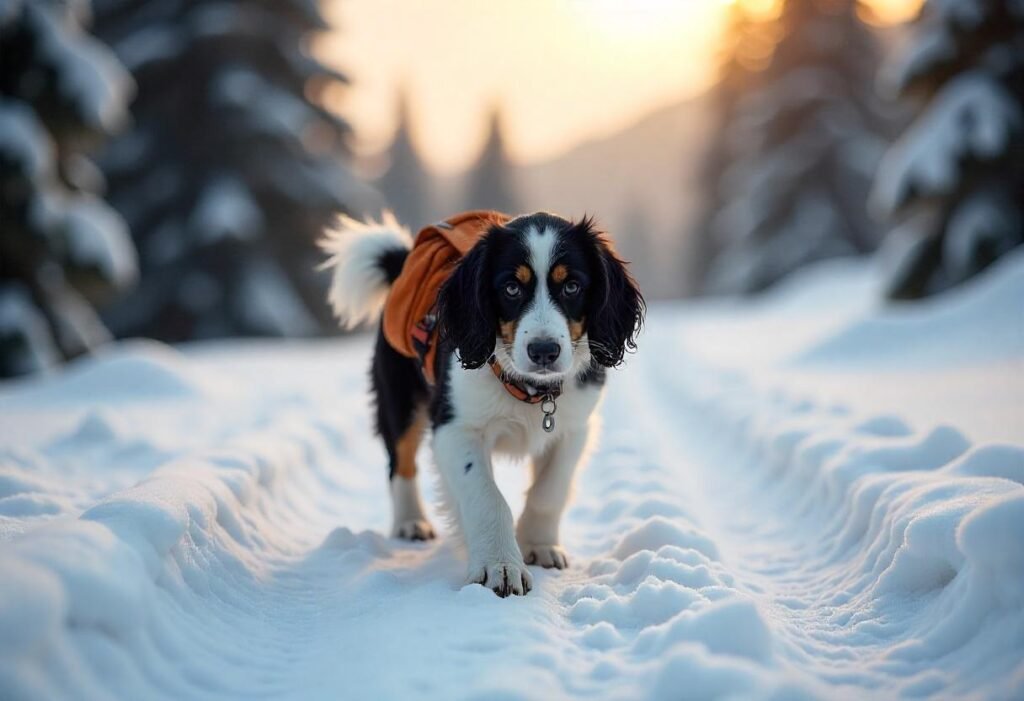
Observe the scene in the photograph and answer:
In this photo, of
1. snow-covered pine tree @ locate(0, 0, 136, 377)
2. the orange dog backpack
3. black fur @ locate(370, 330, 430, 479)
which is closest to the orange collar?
the orange dog backpack

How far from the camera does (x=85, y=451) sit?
555 cm

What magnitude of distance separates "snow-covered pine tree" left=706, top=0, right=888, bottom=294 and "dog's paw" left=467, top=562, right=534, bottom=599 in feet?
80.6

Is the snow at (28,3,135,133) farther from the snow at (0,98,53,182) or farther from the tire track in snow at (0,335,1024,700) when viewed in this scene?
the tire track in snow at (0,335,1024,700)

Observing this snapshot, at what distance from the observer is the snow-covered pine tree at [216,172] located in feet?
53.6

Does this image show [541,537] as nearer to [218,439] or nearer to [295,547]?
[295,547]

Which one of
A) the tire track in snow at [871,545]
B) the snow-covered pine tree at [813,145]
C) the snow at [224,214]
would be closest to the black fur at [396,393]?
the tire track in snow at [871,545]

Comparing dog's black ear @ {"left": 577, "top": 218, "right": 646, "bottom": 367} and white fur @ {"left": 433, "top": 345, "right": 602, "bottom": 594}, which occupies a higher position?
dog's black ear @ {"left": 577, "top": 218, "right": 646, "bottom": 367}

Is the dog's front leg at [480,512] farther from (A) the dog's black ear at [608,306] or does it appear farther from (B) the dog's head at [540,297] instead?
(A) the dog's black ear at [608,306]

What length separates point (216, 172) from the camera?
54.6 ft

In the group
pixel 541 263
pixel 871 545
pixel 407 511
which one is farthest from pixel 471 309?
pixel 871 545

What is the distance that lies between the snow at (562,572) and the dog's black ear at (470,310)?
102 centimetres

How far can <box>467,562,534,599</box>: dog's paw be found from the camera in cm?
326

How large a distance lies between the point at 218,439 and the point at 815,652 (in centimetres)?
A: 458

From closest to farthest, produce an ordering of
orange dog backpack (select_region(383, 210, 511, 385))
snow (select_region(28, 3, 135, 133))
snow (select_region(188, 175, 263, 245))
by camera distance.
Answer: orange dog backpack (select_region(383, 210, 511, 385)) < snow (select_region(28, 3, 135, 133)) < snow (select_region(188, 175, 263, 245))
